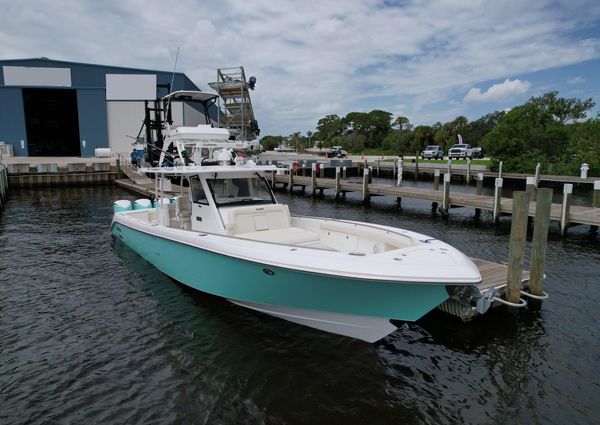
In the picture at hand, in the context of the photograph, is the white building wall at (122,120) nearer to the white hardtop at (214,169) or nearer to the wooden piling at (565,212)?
the white hardtop at (214,169)

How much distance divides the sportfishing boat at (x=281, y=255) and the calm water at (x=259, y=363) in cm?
58

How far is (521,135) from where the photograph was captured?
106 feet

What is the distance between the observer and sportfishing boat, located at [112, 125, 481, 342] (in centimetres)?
516

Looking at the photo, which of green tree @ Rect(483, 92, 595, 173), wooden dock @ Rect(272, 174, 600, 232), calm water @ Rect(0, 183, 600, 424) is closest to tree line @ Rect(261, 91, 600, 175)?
green tree @ Rect(483, 92, 595, 173)

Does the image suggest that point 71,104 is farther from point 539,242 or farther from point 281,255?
point 539,242

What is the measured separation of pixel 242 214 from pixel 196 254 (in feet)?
3.85

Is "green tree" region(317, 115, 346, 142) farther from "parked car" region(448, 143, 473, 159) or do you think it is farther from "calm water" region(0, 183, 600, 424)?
"calm water" region(0, 183, 600, 424)

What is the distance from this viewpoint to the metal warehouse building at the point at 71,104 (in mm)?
34844

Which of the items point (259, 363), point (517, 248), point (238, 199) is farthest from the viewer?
point (238, 199)

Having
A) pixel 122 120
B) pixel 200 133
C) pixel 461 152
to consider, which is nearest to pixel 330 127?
pixel 461 152

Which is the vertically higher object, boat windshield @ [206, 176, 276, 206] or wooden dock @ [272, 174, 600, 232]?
boat windshield @ [206, 176, 276, 206]

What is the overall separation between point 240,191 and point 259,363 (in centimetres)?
359

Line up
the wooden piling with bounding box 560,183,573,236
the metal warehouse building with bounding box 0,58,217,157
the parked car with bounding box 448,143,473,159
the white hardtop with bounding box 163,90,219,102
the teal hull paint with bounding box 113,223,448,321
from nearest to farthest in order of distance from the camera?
Result: the teal hull paint with bounding box 113,223,448,321, the white hardtop with bounding box 163,90,219,102, the wooden piling with bounding box 560,183,573,236, the metal warehouse building with bounding box 0,58,217,157, the parked car with bounding box 448,143,473,159

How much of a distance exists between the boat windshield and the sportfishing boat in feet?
0.07
